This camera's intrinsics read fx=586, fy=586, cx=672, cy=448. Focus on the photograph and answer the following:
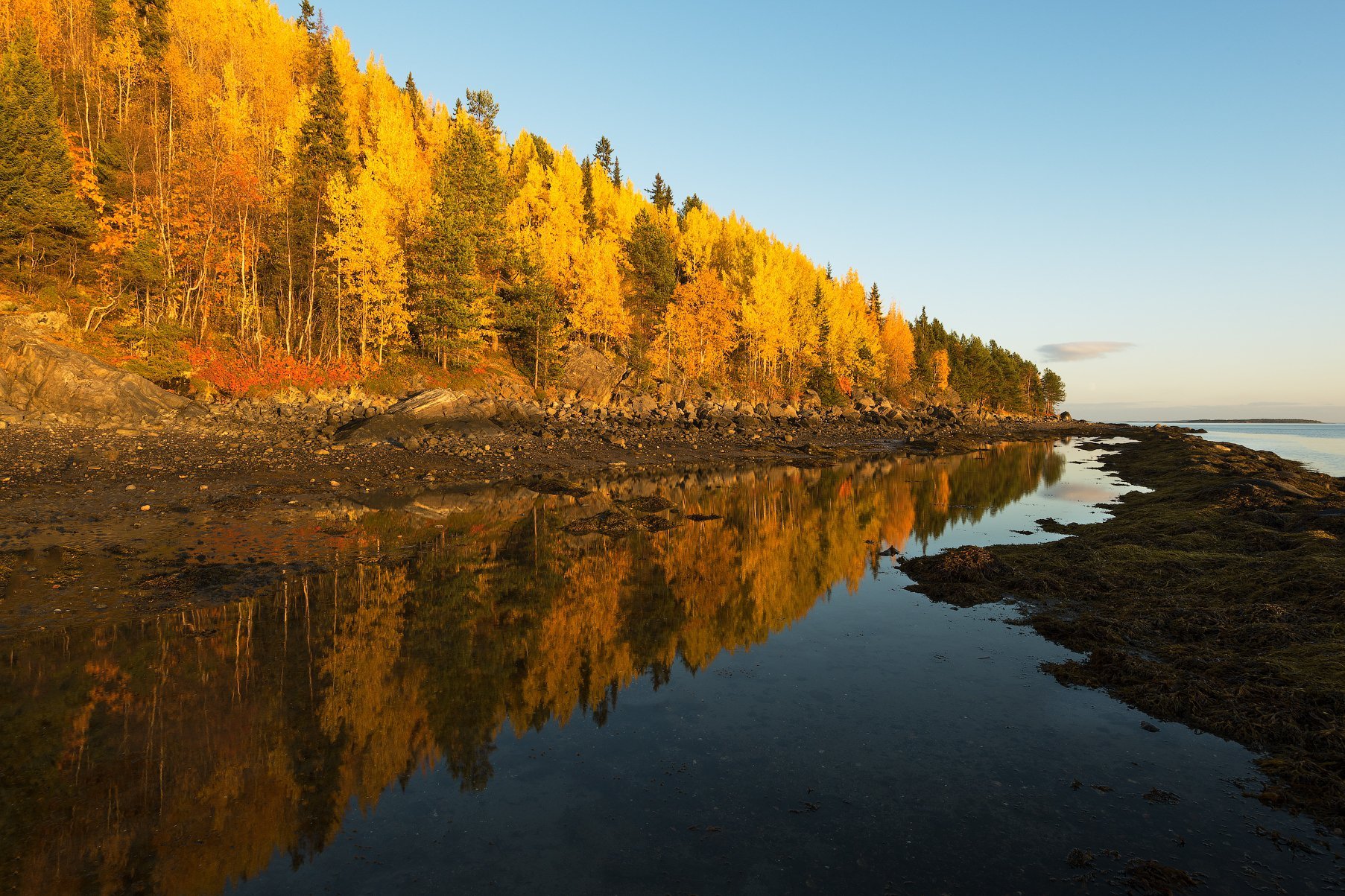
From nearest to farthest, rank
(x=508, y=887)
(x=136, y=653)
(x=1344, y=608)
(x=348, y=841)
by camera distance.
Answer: (x=508, y=887) → (x=348, y=841) → (x=136, y=653) → (x=1344, y=608)

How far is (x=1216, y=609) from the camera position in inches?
411

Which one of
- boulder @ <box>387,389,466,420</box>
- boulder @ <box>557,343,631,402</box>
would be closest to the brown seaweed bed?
boulder @ <box>387,389,466,420</box>

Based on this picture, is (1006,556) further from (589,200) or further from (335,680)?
(589,200)

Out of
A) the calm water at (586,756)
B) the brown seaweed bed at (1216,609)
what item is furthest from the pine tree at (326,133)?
the brown seaweed bed at (1216,609)

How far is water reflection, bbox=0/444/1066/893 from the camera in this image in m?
5.14

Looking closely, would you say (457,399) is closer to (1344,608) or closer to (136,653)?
(136,653)

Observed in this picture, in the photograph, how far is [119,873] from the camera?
4.58 meters

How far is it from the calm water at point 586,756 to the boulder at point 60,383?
2126 cm

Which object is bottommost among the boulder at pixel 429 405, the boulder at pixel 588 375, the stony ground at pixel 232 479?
the stony ground at pixel 232 479

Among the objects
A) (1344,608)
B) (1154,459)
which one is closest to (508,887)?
(1344,608)

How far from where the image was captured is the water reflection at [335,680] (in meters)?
5.14

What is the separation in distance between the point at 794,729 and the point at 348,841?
4.86 meters

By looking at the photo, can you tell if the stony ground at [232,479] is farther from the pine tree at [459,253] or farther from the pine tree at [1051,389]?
the pine tree at [1051,389]

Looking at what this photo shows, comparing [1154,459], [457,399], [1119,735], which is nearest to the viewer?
[1119,735]
